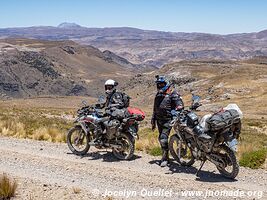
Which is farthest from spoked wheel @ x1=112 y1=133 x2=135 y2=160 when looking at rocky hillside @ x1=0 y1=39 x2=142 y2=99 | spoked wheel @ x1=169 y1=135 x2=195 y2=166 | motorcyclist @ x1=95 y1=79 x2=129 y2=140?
rocky hillside @ x1=0 y1=39 x2=142 y2=99

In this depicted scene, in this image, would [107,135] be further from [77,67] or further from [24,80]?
[77,67]

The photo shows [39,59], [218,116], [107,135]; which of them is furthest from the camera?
[39,59]

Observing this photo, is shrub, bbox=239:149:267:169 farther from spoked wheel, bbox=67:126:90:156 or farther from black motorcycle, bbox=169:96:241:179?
spoked wheel, bbox=67:126:90:156

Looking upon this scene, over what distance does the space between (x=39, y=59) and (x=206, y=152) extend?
136 m

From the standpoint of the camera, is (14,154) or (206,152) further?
(14,154)

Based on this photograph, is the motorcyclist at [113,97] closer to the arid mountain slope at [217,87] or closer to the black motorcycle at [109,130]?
the black motorcycle at [109,130]

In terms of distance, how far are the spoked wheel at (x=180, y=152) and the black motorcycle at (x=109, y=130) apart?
102 cm

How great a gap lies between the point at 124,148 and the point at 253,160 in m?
3.26

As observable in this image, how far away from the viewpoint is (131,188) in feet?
27.1

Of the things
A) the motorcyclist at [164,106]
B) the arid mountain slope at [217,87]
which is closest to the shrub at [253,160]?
the motorcyclist at [164,106]

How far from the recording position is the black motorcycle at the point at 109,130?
10.9 m

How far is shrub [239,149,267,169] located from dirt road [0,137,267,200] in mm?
305

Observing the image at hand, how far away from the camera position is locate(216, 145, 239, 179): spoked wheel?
8.78m

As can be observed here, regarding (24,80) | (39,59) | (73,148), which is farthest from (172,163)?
(39,59)
